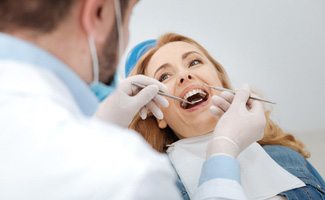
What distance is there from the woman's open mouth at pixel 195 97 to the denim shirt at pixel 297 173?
0.26 m

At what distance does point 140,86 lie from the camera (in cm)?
148

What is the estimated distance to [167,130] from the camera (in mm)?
1714

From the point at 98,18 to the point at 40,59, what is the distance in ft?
0.46

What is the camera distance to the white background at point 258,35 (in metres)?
1.84

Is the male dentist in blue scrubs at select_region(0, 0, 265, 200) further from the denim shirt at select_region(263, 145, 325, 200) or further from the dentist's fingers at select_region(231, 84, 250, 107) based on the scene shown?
the denim shirt at select_region(263, 145, 325, 200)

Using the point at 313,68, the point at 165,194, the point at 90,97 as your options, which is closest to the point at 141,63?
the point at 313,68

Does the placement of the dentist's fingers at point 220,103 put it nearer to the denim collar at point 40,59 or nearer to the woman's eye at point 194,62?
the woman's eye at point 194,62

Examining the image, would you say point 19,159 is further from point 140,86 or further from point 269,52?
point 269,52

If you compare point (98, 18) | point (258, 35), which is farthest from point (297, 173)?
point (98, 18)

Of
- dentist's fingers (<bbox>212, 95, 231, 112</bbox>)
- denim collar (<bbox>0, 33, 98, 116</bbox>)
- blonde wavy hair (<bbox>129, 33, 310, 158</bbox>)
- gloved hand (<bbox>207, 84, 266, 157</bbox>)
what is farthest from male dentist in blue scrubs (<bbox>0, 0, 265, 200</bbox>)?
blonde wavy hair (<bbox>129, 33, 310, 158</bbox>)

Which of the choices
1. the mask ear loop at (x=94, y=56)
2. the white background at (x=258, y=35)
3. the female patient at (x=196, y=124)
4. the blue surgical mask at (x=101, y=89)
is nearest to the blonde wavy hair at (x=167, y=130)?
the female patient at (x=196, y=124)

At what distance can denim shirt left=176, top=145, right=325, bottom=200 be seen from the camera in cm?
133

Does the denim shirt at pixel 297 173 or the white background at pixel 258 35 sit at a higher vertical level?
the white background at pixel 258 35

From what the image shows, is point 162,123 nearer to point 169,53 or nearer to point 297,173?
point 169,53
